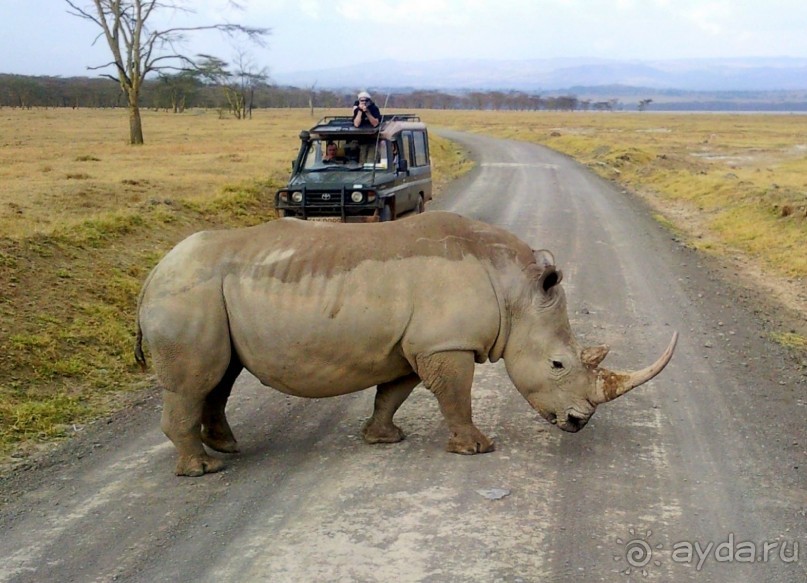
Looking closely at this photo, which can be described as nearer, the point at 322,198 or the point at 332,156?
the point at 322,198

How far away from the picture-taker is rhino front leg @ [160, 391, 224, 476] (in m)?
5.95

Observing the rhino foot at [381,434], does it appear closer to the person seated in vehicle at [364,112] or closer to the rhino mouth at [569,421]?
the rhino mouth at [569,421]

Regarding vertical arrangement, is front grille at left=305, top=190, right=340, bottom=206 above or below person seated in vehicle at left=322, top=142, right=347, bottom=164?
below

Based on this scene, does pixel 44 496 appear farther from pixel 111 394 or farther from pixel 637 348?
pixel 637 348

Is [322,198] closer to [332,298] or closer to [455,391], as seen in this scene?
[332,298]

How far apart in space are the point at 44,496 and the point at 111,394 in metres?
2.24

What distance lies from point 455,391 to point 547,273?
1.05m

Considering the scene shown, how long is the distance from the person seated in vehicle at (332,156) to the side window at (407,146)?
1.19 meters

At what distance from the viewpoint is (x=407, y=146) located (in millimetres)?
15594

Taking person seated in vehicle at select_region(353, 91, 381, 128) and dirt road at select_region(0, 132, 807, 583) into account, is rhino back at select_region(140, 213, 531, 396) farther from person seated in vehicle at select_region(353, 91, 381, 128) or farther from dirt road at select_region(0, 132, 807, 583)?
person seated in vehicle at select_region(353, 91, 381, 128)

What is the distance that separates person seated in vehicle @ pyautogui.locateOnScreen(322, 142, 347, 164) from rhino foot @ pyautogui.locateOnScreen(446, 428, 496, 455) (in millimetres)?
8974

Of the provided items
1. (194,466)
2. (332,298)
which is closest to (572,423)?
(332,298)

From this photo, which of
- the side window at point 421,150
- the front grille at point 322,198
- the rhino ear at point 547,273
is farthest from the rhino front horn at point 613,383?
the side window at point 421,150

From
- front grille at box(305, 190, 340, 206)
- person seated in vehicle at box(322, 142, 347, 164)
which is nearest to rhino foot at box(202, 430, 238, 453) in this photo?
front grille at box(305, 190, 340, 206)
